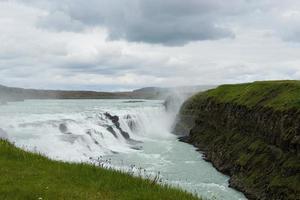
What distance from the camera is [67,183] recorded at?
39.5 ft

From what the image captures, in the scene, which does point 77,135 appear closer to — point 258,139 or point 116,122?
point 116,122

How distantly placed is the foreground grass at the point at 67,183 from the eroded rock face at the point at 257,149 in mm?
17959

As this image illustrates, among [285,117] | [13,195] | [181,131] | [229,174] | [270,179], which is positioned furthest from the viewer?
[181,131]

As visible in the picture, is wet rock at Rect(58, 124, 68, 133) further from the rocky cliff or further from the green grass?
the green grass

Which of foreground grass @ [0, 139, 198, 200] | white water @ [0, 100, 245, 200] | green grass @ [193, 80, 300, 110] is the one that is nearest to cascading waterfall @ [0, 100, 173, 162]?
white water @ [0, 100, 245, 200]

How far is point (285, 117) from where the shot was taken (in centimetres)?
3628

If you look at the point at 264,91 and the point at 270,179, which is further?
the point at 264,91

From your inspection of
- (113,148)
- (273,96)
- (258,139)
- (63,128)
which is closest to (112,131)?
(113,148)

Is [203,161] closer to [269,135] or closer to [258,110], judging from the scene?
[258,110]

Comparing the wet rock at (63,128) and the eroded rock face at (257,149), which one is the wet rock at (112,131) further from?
the eroded rock face at (257,149)

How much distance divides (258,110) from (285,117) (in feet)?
25.6

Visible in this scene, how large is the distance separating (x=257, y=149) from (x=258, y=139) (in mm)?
2379

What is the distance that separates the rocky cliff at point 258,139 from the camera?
31.1 metres

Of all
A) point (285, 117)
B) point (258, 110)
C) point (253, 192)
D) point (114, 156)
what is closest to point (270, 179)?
point (253, 192)
